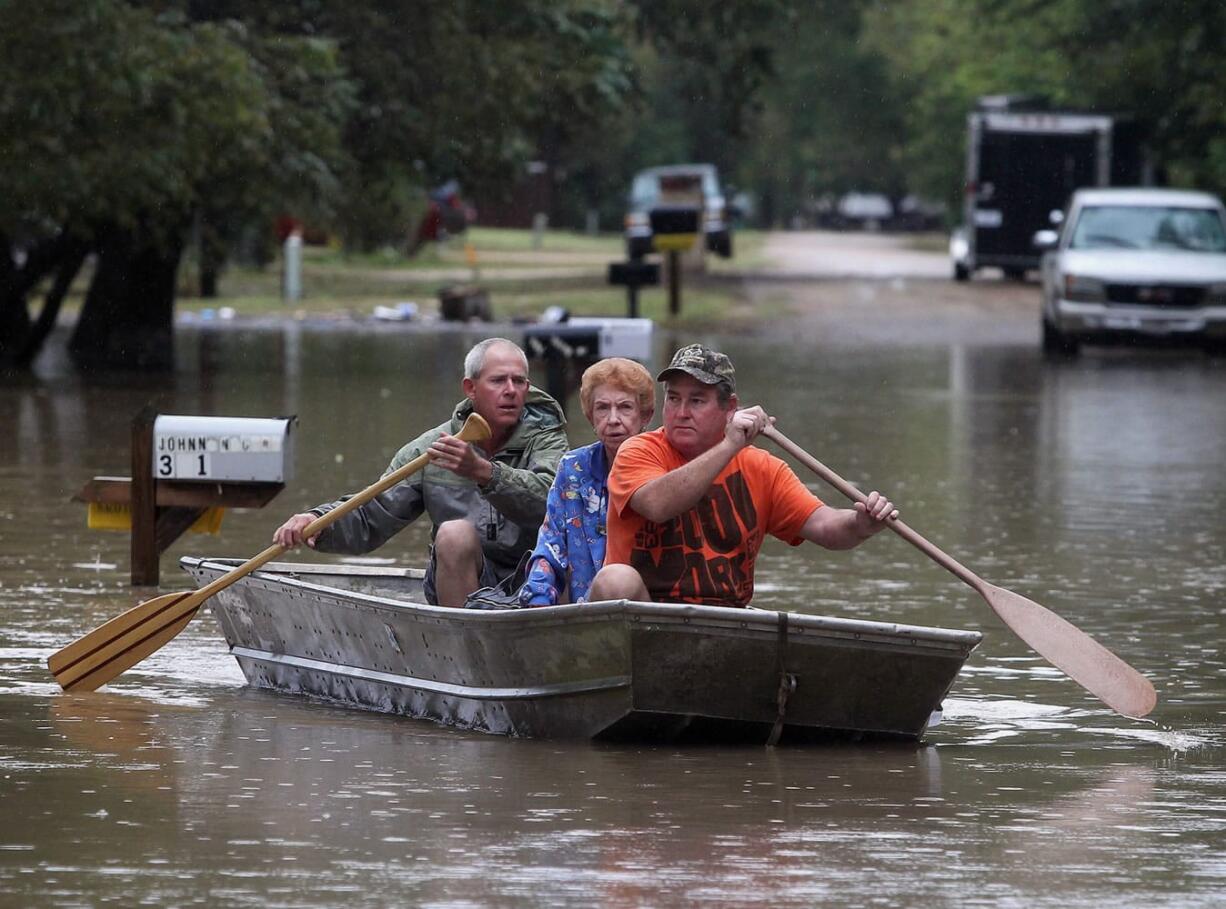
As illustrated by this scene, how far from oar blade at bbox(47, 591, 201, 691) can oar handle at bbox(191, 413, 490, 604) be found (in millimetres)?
120

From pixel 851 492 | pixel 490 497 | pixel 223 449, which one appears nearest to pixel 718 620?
pixel 851 492

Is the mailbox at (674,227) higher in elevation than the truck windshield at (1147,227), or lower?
lower

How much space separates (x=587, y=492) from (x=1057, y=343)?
76.1 feet

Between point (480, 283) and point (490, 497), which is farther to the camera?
point (480, 283)

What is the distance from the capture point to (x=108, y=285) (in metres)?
28.6

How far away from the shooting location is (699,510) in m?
8.13

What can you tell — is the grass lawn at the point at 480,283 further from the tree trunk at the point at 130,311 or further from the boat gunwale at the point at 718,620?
the boat gunwale at the point at 718,620

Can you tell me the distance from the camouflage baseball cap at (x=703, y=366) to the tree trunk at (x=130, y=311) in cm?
2047

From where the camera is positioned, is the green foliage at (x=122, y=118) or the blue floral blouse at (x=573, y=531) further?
the green foliage at (x=122, y=118)

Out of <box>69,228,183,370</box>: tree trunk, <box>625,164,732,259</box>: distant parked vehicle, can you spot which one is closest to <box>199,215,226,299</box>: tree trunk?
<box>69,228,183,370</box>: tree trunk

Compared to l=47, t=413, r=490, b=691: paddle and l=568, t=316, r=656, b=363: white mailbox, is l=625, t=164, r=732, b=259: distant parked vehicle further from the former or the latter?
l=47, t=413, r=490, b=691: paddle

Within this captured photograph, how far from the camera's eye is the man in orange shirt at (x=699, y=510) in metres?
7.97

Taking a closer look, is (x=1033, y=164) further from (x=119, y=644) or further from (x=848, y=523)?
(x=848, y=523)

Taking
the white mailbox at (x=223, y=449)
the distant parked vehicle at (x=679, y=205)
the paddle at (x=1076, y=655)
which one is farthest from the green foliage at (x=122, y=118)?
the paddle at (x=1076, y=655)
